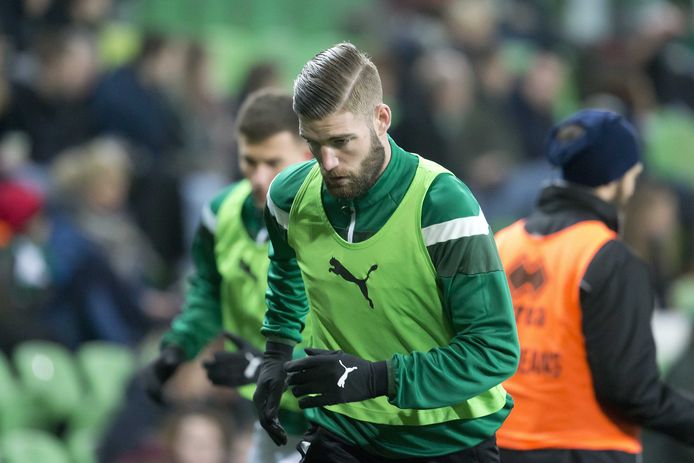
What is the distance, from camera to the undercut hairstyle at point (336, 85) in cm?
329

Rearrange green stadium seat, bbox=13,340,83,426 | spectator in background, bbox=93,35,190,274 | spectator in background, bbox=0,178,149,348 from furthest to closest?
1. spectator in background, bbox=93,35,190,274
2. spectator in background, bbox=0,178,149,348
3. green stadium seat, bbox=13,340,83,426

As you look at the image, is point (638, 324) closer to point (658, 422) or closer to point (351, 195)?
point (658, 422)

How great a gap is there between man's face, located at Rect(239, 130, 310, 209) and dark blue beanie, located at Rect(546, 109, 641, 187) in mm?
914

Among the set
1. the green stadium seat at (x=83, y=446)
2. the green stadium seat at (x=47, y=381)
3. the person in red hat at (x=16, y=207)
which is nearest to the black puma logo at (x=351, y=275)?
the green stadium seat at (x=83, y=446)

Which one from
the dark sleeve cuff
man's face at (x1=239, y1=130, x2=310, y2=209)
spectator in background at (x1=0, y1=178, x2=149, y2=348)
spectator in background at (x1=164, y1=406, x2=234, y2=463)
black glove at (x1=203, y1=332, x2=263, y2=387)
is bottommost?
spectator in background at (x1=164, y1=406, x2=234, y2=463)

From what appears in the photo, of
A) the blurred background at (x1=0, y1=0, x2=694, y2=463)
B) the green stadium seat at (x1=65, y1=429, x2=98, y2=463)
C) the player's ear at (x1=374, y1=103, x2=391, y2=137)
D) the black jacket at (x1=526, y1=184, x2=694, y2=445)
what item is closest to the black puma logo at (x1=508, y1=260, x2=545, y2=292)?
the black jacket at (x1=526, y1=184, x2=694, y2=445)

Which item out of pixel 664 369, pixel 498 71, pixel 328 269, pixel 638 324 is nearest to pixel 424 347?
pixel 328 269

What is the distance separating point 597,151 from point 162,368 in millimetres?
1774

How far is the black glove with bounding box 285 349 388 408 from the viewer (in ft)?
10.7

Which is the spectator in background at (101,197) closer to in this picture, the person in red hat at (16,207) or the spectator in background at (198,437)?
the person in red hat at (16,207)

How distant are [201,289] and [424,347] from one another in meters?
1.64

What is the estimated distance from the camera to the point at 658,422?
13.8 feet

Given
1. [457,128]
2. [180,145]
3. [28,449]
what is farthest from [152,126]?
[28,449]

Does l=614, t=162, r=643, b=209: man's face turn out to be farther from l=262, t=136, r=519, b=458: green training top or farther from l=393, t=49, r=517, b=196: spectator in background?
l=393, t=49, r=517, b=196: spectator in background
